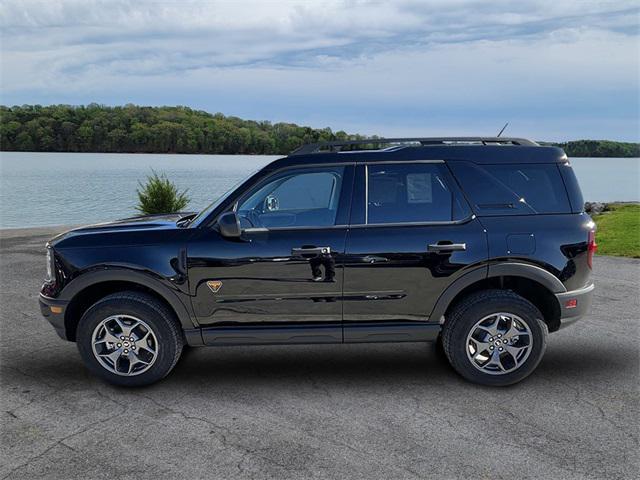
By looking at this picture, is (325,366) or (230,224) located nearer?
(230,224)

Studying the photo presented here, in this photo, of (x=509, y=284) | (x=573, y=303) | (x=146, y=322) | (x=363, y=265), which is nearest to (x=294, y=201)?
(x=363, y=265)

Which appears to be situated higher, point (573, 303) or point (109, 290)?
point (109, 290)

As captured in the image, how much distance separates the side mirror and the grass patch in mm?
9478

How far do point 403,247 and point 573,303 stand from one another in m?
1.48

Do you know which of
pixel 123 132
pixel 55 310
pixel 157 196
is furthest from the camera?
pixel 123 132

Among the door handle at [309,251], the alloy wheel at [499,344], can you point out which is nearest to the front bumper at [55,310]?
the door handle at [309,251]

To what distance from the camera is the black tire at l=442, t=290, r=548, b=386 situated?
179 inches

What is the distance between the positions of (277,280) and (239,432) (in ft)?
3.93

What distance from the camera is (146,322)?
4566 mm

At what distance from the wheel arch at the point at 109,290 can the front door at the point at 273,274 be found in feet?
0.47

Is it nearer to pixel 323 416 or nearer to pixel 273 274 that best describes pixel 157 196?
pixel 273 274

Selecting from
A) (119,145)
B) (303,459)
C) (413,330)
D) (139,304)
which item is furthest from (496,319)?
(119,145)

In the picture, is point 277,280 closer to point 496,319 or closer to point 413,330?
point 413,330

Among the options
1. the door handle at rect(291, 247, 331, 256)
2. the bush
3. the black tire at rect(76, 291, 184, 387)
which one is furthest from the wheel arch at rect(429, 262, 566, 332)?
the bush
